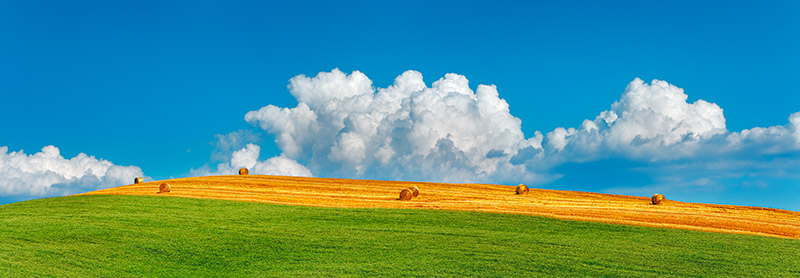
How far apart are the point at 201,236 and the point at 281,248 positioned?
300 cm

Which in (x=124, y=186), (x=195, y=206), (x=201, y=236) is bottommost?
Answer: (x=201, y=236)

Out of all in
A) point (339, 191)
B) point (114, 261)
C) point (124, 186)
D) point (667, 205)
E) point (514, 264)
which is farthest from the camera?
point (124, 186)

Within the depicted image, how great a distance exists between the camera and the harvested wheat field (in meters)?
20.2

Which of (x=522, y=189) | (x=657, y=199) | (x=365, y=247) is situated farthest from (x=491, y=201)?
(x=365, y=247)

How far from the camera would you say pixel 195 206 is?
2245 cm

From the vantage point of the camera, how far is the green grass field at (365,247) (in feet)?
43.3

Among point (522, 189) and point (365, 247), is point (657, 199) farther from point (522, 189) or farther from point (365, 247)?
point (365, 247)

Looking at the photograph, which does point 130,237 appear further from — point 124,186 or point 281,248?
point 124,186

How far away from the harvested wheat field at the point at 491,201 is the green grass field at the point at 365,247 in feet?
7.43

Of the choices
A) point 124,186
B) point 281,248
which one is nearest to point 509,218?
point 281,248

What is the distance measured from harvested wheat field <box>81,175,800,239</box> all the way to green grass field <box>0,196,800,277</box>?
226 centimetres

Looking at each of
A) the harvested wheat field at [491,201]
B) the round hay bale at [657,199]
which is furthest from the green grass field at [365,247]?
the round hay bale at [657,199]

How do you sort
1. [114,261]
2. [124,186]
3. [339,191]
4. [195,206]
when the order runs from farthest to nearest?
[124,186]
[339,191]
[195,206]
[114,261]

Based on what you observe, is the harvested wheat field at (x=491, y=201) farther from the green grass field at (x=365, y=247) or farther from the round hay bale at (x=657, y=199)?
the green grass field at (x=365, y=247)
